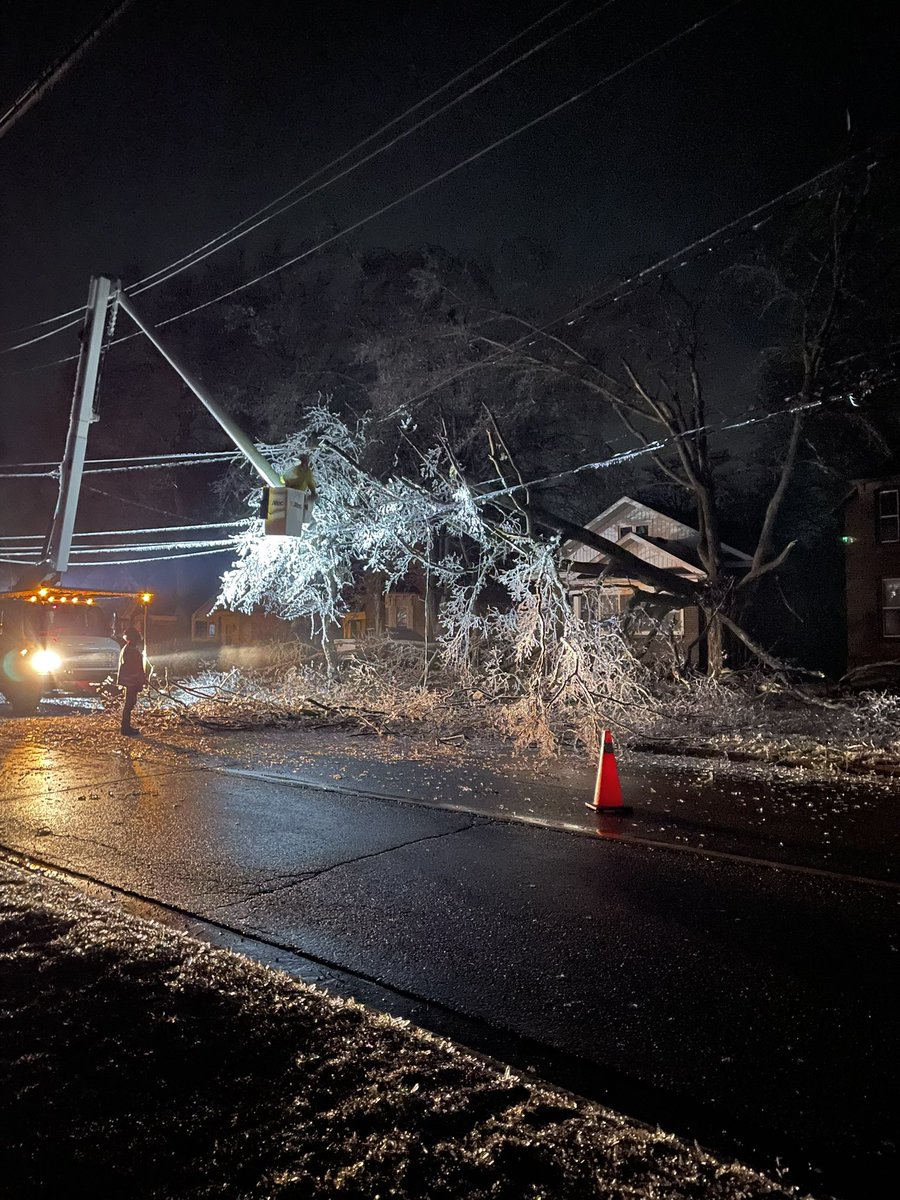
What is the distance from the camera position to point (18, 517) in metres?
49.6

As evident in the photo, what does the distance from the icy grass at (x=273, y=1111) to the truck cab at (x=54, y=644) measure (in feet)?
47.9

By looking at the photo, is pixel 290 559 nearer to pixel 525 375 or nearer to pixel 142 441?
pixel 525 375

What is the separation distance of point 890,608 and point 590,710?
633 inches

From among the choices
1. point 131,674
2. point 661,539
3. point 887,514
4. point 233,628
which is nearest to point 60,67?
point 131,674

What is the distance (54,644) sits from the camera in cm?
1855

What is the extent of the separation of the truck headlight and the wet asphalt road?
10.2 meters

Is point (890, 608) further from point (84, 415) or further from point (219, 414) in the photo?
point (84, 415)

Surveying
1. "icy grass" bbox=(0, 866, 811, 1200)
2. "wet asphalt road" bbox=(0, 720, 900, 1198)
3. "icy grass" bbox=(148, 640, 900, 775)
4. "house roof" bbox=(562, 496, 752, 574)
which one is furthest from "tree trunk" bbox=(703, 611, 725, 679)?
"icy grass" bbox=(0, 866, 811, 1200)

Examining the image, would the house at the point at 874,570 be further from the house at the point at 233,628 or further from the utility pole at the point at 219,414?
the house at the point at 233,628

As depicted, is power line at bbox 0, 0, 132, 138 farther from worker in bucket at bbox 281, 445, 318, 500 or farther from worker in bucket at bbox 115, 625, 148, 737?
worker in bucket at bbox 115, 625, 148, 737

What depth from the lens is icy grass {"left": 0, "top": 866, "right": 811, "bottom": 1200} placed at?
2361mm

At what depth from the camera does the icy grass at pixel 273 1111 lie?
93.0 inches

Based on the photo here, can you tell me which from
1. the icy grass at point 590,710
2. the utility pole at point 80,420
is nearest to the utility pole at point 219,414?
the utility pole at point 80,420

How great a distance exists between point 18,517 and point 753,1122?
54.9 m
